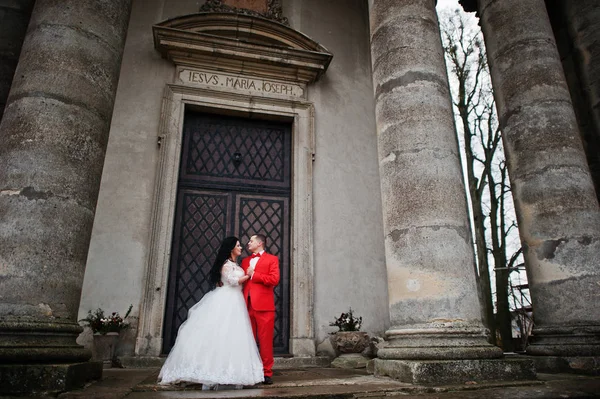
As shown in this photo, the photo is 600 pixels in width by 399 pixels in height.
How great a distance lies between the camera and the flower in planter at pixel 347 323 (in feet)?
23.9

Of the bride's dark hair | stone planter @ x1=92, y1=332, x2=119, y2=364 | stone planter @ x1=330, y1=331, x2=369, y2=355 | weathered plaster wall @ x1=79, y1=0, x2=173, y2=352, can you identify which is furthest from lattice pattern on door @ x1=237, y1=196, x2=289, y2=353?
the bride's dark hair

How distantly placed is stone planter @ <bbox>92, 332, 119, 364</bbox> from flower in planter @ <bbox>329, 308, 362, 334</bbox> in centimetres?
363

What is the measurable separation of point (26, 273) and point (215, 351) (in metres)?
1.87

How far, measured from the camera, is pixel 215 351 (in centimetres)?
414

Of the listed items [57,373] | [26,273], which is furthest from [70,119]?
[57,373]

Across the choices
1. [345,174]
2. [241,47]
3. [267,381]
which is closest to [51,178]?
[267,381]

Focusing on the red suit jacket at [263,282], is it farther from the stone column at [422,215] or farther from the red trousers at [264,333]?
the stone column at [422,215]

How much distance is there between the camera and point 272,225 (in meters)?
8.27

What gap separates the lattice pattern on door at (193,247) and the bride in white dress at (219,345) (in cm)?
303

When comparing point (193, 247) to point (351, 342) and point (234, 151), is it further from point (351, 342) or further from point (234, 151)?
point (351, 342)

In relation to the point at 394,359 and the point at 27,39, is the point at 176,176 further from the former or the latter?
the point at 394,359

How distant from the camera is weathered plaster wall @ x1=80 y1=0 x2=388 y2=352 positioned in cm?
713

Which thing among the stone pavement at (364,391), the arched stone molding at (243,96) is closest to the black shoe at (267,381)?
the stone pavement at (364,391)

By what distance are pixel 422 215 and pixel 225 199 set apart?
474 cm
